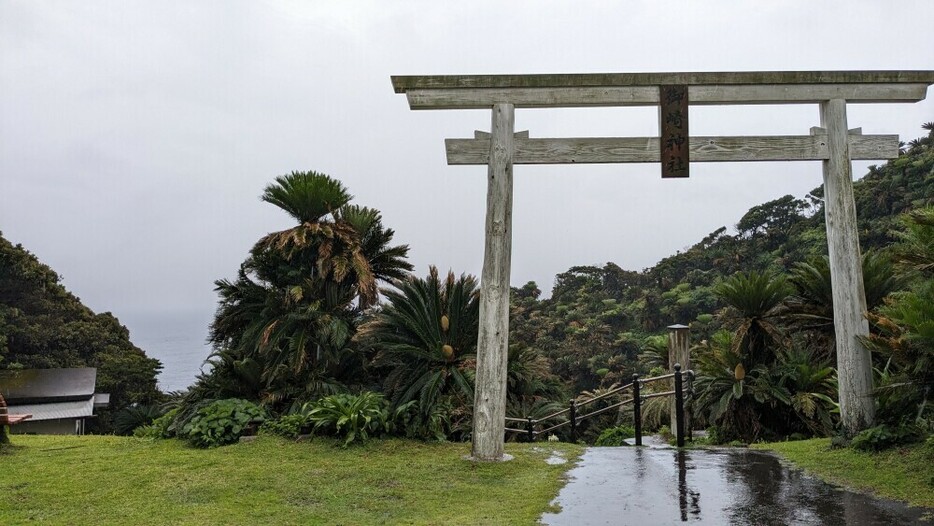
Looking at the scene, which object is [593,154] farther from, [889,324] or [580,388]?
[580,388]

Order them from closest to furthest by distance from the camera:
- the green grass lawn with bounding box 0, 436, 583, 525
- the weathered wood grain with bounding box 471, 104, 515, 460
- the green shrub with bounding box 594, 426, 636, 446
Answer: the green grass lawn with bounding box 0, 436, 583, 525 < the weathered wood grain with bounding box 471, 104, 515, 460 < the green shrub with bounding box 594, 426, 636, 446

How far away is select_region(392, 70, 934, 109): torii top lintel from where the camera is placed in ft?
23.2

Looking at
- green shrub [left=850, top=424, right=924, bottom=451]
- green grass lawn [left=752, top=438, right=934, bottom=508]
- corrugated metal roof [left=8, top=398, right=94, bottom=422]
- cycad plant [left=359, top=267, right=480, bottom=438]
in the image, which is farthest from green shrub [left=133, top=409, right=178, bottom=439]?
corrugated metal roof [left=8, top=398, right=94, bottom=422]

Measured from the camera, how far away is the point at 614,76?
7145 mm

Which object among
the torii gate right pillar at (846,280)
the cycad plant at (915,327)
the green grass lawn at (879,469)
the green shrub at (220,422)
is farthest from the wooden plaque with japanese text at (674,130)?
the green shrub at (220,422)

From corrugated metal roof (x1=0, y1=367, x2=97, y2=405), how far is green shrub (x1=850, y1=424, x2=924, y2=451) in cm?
2287

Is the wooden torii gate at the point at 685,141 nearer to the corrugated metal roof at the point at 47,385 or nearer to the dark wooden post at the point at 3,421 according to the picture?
the dark wooden post at the point at 3,421

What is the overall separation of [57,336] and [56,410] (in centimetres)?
602

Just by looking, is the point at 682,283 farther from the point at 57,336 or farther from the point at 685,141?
the point at 57,336

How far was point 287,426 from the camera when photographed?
8008 mm

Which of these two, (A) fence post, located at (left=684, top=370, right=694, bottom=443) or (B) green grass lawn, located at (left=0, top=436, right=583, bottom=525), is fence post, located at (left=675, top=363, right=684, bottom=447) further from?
(B) green grass lawn, located at (left=0, top=436, right=583, bottom=525)

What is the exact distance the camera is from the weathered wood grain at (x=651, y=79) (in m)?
7.05

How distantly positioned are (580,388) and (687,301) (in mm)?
6022

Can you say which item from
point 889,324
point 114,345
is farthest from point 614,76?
point 114,345
